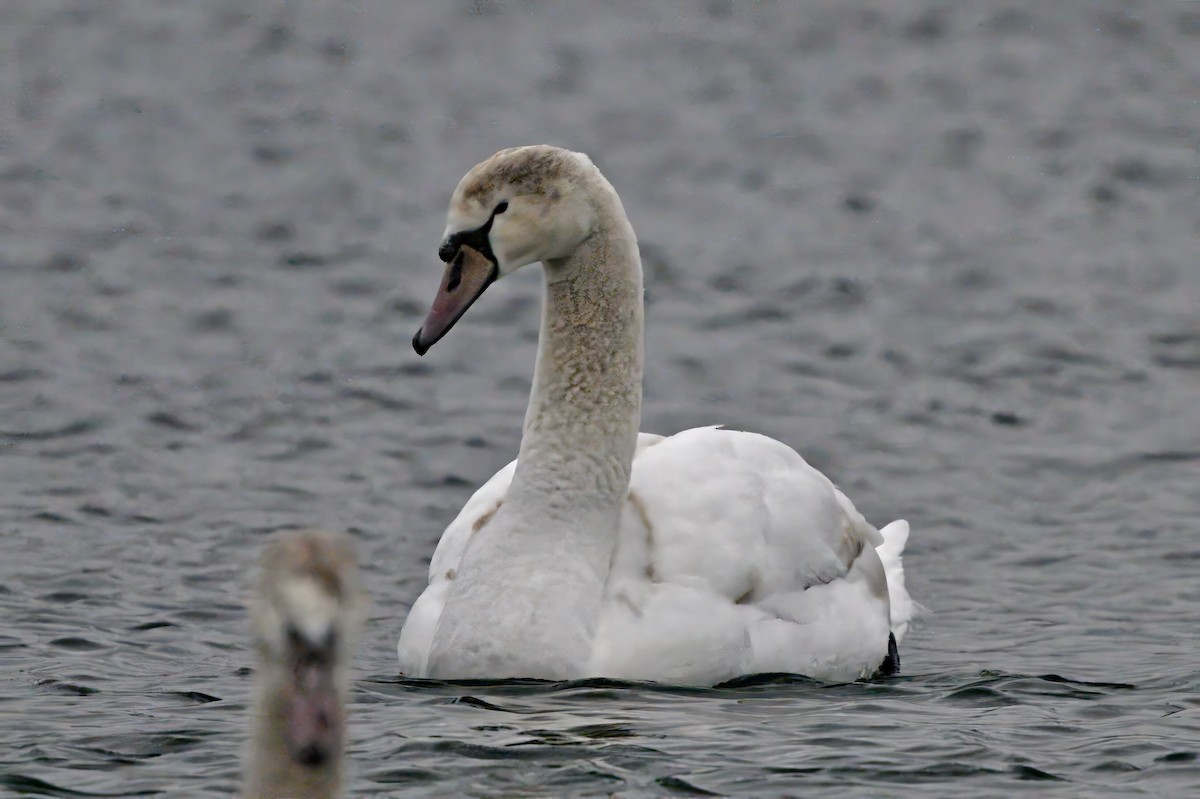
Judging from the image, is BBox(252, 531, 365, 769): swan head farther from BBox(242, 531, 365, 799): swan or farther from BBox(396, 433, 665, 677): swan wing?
BBox(396, 433, 665, 677): swan wing

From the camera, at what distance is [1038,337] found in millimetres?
13398

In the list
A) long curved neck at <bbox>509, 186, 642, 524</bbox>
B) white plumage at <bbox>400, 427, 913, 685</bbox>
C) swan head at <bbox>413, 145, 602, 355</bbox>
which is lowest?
white plumage at <bbox>400, 427, 913, 685</bbox>

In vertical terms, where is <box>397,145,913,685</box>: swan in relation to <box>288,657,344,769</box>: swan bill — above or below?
above

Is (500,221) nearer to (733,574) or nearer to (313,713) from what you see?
(733,574)

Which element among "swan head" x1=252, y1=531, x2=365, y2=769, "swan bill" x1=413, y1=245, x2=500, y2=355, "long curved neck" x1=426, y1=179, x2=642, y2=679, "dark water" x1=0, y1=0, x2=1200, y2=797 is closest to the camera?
"swan head" x1=252, y1=531, x2=365, y2=769

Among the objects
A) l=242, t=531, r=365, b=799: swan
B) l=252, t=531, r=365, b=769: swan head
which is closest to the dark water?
l=242, t=531, r=365, b=799: swan

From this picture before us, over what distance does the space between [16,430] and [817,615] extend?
5.49 m

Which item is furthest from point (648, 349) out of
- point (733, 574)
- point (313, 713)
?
point (313, 713)

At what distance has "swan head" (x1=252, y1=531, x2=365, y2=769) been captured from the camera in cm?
405

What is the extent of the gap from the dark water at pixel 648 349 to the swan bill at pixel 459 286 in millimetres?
1250

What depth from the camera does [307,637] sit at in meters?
4.07

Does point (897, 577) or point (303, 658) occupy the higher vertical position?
point (897, 577)

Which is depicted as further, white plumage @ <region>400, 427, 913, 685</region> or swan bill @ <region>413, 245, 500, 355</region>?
swan bill @ <region>413, 245, 500, 355</region>

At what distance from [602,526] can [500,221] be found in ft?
3.68
